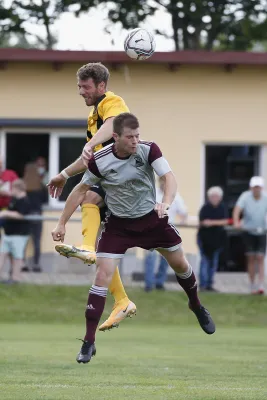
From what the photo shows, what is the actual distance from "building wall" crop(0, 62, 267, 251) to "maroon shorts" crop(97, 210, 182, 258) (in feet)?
40.5

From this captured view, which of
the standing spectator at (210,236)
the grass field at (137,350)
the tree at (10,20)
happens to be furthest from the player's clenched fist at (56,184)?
the tree at (10,20)

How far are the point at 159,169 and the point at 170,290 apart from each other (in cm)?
979

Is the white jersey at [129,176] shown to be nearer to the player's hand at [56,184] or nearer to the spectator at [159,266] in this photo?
the player's hand at [56,184]

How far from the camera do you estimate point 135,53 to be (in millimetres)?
11312

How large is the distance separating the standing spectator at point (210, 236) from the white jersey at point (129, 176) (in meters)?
9.20

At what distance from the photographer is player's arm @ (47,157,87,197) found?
37.4 feet

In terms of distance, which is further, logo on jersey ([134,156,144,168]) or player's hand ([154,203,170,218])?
logo on jersey ([134,156,144,168])

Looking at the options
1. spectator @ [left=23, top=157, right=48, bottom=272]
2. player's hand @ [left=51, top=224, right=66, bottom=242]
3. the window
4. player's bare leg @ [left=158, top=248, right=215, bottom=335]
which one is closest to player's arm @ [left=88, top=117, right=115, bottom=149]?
player's hand @ [left=51, top=224, right=66, bottom=242]

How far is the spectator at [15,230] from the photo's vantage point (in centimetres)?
1995

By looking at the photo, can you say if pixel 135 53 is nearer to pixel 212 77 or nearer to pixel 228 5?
pixel 212 77

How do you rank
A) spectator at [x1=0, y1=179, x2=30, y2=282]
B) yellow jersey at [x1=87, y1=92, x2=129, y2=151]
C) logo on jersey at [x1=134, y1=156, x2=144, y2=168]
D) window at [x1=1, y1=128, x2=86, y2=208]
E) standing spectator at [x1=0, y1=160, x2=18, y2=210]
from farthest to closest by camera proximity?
window at [x1=1, y1=128, x2=86, y2=208] → standing spectator at [x1=0, y1=160, x2=18, y2=210] → spectator at [x1=0, y1=179, x2=30, y2=282] → yellow jersey at [x1=87, y1=92, x2=129, y2=151] → logo on jersey at [x1=134, y1=156, x2=144, y2=168]

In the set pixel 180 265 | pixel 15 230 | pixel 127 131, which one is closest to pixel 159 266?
pixel 15 230

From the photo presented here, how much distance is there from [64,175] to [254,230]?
9514mm

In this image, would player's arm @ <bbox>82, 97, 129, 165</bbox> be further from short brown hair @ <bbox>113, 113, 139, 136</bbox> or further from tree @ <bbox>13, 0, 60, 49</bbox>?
tree @ <bbox>13, 0, 60, 49</bbox>
